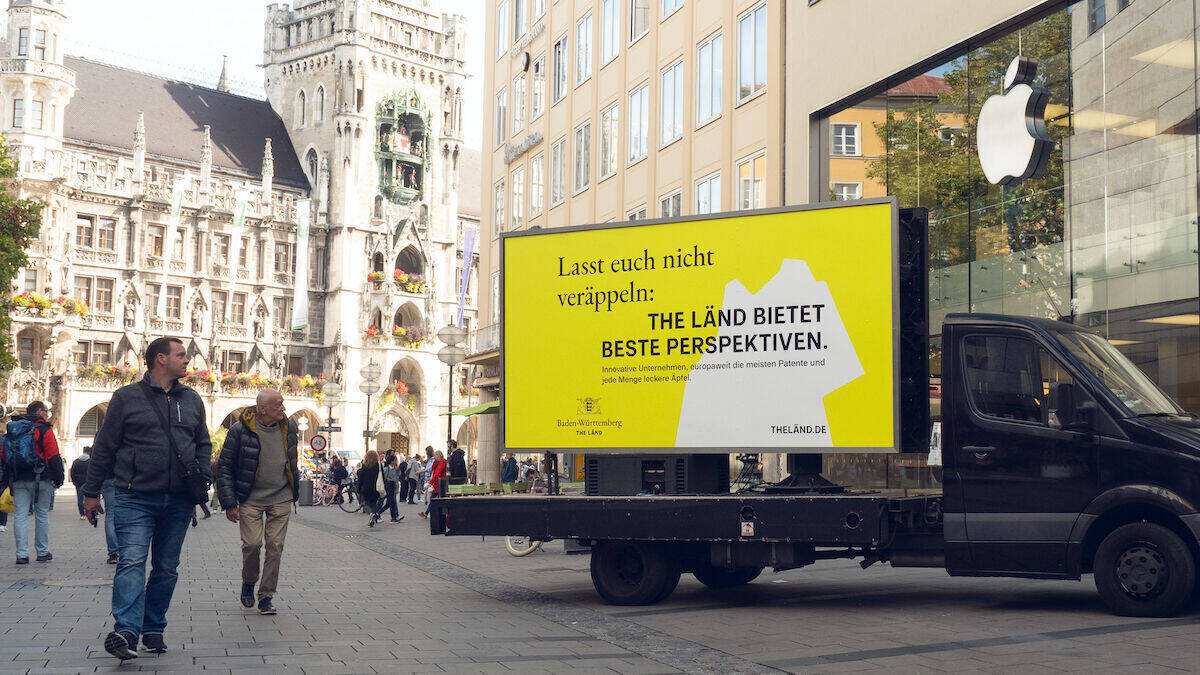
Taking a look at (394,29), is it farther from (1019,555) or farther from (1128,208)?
(1019,555)

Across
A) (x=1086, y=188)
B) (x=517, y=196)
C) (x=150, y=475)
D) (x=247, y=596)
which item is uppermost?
(x=517, y=196)

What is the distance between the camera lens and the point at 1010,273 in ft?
63.5

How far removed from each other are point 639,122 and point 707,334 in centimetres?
2306

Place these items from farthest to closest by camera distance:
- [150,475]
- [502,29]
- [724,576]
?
[502,29] → [724,576] → [150,475]

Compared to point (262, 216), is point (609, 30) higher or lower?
Result: lower

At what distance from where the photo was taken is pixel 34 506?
1659 cm

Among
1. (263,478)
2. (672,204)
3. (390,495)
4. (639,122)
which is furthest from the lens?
(639,122)

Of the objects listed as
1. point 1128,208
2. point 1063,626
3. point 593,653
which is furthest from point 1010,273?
point 593,653

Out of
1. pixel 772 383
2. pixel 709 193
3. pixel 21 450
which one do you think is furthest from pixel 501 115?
pixel 772 383

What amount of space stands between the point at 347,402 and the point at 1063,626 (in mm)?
75254

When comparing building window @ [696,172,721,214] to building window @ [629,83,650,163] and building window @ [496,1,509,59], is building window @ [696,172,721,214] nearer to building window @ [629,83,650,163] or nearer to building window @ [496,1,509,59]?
building window @ [629,83,650,163]

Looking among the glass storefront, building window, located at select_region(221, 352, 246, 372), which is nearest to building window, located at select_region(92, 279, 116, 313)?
building window, located at select_region(221, 352, 246, 372)

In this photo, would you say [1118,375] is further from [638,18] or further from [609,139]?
[609,139]

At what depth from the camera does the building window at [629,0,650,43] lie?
3356 cm
